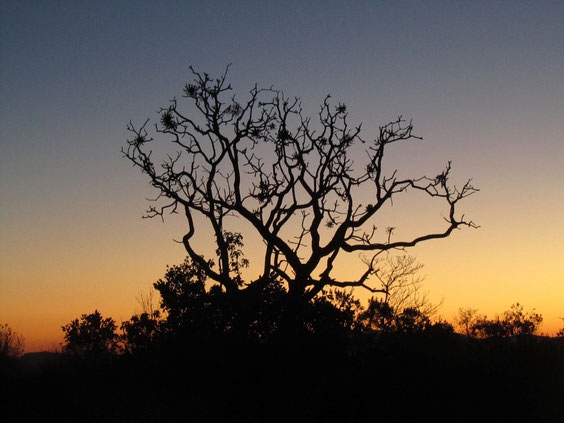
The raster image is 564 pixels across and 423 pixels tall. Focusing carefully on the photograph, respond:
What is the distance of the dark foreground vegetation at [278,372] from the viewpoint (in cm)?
1389

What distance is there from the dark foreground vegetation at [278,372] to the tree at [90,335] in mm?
4325

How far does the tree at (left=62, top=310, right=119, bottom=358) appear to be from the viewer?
80.4 ft

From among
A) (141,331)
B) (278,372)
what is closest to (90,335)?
(141,331)

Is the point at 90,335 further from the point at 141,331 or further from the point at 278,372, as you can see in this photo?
the point at 278,372

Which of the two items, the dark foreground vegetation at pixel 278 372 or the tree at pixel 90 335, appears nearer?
the dark foreground vegetation at pixel 278 372

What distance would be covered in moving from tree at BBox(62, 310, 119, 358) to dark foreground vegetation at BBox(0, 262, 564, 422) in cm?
432

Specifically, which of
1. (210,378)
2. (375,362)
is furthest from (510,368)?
(210,378)

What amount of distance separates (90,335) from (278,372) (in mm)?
13301

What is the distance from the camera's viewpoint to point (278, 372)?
15.2 meters

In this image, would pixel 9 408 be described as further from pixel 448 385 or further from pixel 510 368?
pixel 510 368

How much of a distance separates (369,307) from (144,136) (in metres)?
11.0

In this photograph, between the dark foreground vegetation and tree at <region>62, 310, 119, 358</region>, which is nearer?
the dark foreground vegetation

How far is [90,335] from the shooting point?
25188 millimetres

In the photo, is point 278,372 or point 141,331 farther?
point 141,331
